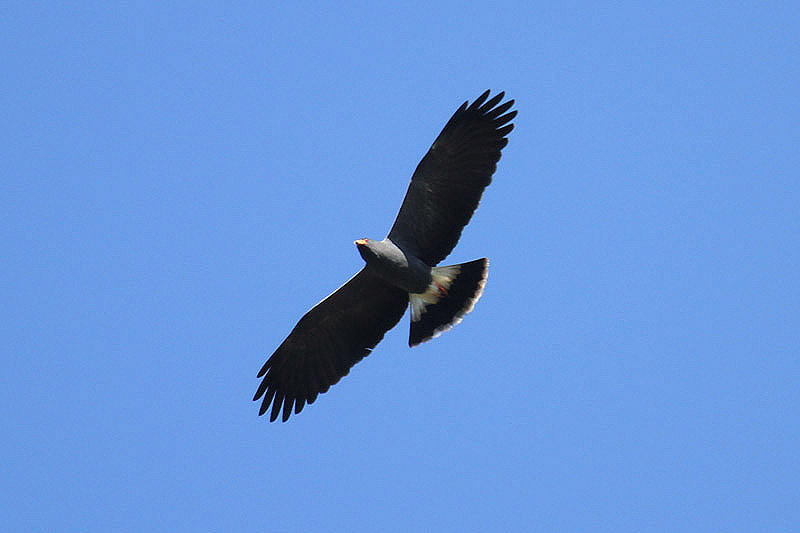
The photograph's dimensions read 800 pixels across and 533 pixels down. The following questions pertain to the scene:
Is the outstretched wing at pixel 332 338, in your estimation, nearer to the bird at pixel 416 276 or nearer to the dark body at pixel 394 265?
the bird at pixel 416 276

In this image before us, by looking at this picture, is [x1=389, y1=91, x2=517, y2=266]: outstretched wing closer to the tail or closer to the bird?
the bird

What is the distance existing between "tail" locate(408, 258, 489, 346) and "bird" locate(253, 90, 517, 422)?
11mm

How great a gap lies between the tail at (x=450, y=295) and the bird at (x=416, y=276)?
0.01 metres

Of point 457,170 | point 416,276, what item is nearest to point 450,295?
point 416,276

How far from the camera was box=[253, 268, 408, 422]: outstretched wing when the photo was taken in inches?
478

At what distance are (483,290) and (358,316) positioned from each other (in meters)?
1.56

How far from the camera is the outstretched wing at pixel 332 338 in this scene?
12.1 meters

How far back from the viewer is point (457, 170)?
11.5 m

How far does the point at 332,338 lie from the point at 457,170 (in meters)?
2.54

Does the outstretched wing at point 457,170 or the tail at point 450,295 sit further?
the tail at point 450,295

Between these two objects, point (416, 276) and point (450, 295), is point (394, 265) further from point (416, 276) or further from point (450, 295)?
point (450, 295)

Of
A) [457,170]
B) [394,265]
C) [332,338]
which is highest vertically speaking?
[457,170]

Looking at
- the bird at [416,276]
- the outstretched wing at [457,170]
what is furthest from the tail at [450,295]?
the outstretched wing at [457,170]

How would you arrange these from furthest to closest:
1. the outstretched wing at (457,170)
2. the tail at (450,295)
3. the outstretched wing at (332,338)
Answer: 1. the outstretched wing at (332,338)
2. the tail at (450,295)
3. the outstretched wing at (457,170)
